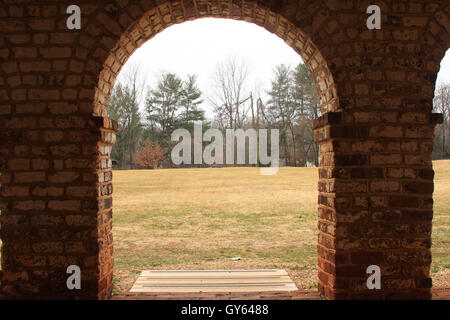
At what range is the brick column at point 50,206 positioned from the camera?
10.4 ft

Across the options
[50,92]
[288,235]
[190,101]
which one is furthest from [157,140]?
[50,92]

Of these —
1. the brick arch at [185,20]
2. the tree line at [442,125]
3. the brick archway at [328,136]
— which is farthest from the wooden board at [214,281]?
the tree line at [442,125]

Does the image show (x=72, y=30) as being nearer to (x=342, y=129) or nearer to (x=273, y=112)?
(x=342, y=129)

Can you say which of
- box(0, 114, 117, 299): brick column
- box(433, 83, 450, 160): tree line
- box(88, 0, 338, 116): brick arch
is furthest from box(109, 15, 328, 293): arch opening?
box(433, 83, 450, 160): tree line

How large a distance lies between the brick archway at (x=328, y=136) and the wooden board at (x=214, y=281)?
0.94 m

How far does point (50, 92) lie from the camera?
10.4ft

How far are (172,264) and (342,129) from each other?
3.74 meters

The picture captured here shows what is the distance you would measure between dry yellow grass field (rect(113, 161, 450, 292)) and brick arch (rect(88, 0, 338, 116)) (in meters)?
2.46

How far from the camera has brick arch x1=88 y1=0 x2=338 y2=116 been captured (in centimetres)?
318

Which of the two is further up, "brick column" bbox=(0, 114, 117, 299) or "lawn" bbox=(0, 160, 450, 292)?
"brick column" bbox=(0, 114, 117, 299)

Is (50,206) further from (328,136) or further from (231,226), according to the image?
(231,226)

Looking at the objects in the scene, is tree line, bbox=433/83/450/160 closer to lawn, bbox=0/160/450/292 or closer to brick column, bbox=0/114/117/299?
lawn, bbox=0/160/450/292

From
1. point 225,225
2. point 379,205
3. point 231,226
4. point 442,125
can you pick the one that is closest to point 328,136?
point 379,205

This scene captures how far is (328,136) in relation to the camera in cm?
323
